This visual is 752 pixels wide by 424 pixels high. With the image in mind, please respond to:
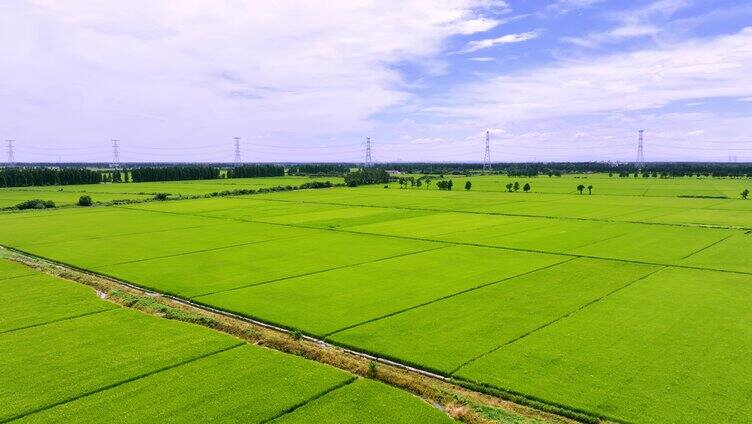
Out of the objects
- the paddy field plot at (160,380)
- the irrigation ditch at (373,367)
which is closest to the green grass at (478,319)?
the irrigation ditch at (373,367)

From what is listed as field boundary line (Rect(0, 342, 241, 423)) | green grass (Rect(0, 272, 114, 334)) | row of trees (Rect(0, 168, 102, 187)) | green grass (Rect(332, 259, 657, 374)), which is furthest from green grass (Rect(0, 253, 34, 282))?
row of trees (Rect(0, 168, 102, 187))

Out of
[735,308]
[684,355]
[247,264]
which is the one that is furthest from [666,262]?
[247,264]

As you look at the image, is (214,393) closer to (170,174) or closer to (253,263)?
(253,263)

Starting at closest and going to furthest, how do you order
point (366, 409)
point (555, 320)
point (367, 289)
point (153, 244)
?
1. point (366, 409)
2. point (555, 320)
3. point (367, 289)
4. point (153, 244)

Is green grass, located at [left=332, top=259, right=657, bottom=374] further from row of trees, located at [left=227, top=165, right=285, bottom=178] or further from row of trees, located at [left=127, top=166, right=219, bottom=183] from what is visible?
row of trees, located at [left=227, top=165, right=285, bottom=178]

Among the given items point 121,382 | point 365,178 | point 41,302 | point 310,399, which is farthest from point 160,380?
point 365,178

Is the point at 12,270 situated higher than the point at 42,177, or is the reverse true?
the point at 42,177

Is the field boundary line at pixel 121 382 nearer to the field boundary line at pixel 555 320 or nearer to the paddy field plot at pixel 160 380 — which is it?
the paddy field plot at pixel 160 380
